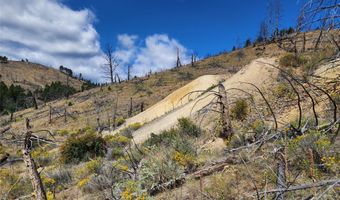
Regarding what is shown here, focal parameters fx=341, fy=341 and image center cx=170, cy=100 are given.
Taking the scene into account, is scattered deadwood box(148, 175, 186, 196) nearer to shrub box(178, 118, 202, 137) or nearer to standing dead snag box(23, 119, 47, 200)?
standing dead snag box(23, 119, 47, 200)

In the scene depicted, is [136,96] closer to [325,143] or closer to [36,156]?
[36,156]

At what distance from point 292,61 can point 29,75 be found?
455ft

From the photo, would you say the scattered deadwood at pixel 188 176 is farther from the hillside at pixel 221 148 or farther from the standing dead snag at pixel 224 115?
the standing dead snag at pixel 224 115

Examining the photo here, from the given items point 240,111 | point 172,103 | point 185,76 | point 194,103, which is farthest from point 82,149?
point 185,76

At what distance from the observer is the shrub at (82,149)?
16.0 m

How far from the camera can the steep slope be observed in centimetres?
12775

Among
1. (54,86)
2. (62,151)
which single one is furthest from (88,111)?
(54,86)

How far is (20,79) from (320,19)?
468ft

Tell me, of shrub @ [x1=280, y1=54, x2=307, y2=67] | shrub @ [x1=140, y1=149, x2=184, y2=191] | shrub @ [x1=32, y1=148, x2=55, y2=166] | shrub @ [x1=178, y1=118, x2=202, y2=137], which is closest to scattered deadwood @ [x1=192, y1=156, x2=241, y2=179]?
shrub @ [x1=140, y1=149, x2=184, y2=191]

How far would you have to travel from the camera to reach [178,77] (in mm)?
60500

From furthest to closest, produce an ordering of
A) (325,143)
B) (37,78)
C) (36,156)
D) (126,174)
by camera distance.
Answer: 1. (37,78)
2. (36,156)
3. (126,174)
4. (325,143)

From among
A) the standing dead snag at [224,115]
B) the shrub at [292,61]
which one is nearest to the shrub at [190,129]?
the standing dead snag at [224,115]

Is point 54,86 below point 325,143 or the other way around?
the other way around

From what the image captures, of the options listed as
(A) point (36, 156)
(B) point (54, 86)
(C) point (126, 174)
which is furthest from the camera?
(B) point (54, 86)
